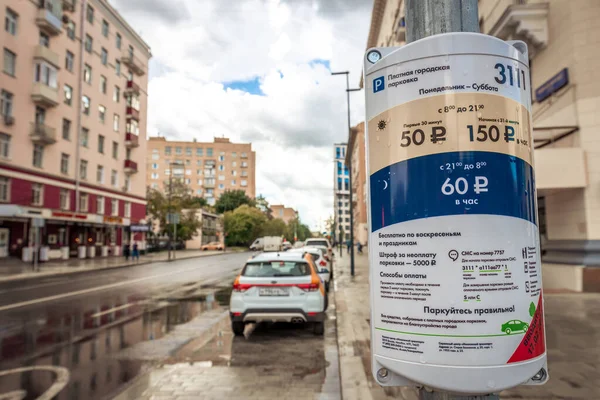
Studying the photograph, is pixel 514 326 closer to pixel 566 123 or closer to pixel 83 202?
pixel 566 123

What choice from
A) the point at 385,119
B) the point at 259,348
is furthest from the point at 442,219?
the point at 259,348

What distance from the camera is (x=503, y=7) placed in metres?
14.7

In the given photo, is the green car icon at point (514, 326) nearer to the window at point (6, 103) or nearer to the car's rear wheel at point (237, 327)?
the car's rear wheel at point (237, 327)

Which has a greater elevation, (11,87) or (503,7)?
(11,87)

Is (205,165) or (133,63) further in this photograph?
(205,165)

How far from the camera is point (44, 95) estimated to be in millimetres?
31078

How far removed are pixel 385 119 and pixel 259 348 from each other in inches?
236

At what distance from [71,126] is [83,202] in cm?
660

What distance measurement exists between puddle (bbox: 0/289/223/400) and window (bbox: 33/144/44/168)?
23570mm

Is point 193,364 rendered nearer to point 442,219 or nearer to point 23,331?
point 23,331

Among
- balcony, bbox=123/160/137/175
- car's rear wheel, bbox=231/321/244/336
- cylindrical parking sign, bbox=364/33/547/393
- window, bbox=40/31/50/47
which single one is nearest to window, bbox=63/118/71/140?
window, bbox=40/31/50/47

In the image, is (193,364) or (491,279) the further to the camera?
(193,364)

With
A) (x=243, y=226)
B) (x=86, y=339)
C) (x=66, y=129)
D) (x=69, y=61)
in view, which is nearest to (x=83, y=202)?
(x=66, y=129)

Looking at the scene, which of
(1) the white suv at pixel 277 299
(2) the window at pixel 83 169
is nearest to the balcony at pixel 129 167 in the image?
(2) the window at pixel 83 169
